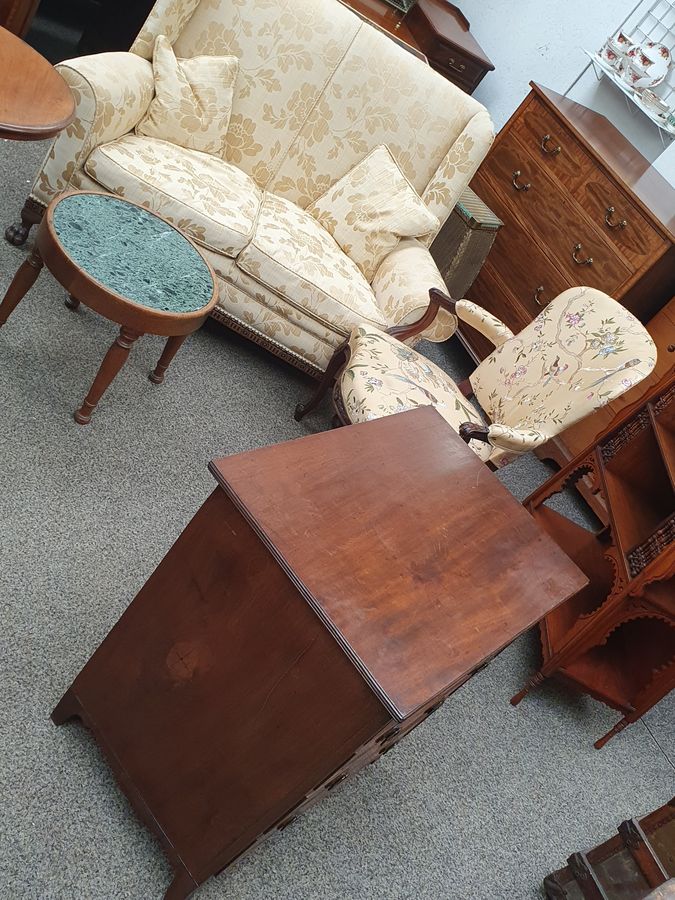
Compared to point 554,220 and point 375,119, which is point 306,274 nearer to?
point 375,119

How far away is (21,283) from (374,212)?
1.40m

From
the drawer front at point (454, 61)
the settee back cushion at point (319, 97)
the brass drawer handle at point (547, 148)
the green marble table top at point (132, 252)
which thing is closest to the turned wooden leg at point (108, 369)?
the green marble table top at point (132, 252)

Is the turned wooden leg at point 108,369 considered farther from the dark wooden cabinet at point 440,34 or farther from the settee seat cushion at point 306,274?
the dark wooden cabinet at point 440,34

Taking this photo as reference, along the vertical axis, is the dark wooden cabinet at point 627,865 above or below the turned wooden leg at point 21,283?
above

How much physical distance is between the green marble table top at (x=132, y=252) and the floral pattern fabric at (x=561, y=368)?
1.00m

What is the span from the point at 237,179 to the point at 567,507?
6.51ft

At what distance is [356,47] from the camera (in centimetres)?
296

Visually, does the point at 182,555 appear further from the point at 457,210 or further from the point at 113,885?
the point at 457,210

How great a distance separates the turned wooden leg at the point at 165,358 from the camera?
2397mm

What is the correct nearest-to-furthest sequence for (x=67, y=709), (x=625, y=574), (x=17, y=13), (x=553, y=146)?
(x=67, y=709), (x=625, y=574), (x=17, y=13), (x=553, y=146)

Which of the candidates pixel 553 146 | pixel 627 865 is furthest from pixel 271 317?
pixel 627 865

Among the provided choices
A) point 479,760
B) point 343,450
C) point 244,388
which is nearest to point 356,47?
point 244,388

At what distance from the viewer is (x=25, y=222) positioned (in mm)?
2629

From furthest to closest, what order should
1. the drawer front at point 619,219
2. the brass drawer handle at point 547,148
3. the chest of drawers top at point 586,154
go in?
the brass drawer handle at point 547,148 → the chest of drawers top at point 586,154 → the drawer front at point 619,219
